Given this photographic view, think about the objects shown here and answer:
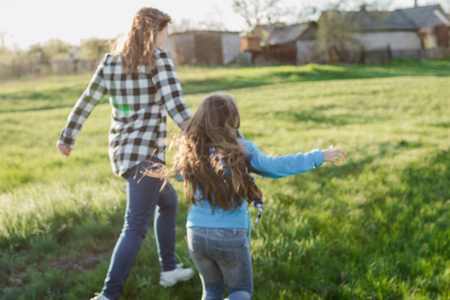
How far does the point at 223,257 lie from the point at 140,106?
Result: 3.97 ft

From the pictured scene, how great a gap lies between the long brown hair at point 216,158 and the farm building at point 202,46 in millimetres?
35763

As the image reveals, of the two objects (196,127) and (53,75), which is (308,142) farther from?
(53,75)

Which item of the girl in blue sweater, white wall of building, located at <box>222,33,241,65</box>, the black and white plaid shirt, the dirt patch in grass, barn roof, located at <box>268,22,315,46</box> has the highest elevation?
barn roof, located at <box>268,22,315,46</box>

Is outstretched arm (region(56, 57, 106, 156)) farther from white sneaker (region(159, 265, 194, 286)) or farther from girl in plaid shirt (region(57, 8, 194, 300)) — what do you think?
white sneaker (region(159, 265, 194, 286))

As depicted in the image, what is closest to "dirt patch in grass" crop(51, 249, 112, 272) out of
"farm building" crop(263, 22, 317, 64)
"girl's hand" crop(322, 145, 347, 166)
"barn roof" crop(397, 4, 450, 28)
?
"girl's hand" crop(322, 145, 347, 166)

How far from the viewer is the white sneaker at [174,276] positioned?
10.2 ft

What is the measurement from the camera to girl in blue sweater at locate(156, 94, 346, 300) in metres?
2.29

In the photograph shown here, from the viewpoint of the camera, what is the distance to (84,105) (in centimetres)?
301

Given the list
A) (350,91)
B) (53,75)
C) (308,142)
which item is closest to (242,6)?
(53,75)

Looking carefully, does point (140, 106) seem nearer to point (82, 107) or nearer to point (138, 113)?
point (138, 113)

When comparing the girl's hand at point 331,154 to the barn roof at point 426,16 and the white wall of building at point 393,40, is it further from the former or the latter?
the barn roof at point 426,16

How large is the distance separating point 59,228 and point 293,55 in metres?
41.5

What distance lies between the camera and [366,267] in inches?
137

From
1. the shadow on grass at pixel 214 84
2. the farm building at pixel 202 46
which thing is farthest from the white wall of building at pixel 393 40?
the shadow on grass at pixel 214 84
